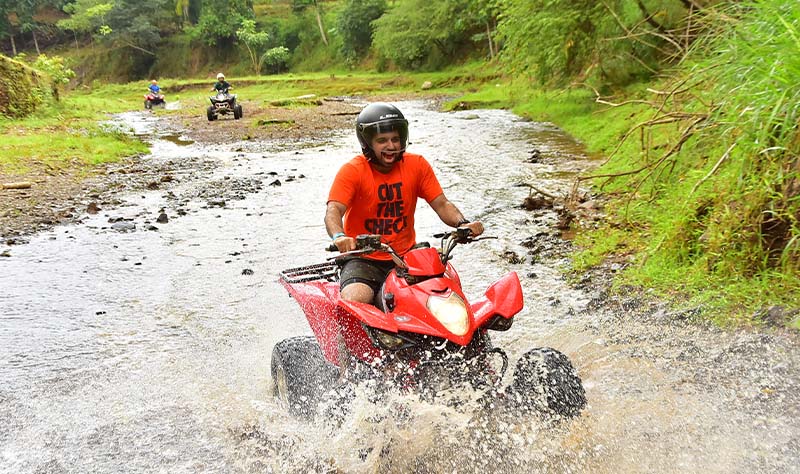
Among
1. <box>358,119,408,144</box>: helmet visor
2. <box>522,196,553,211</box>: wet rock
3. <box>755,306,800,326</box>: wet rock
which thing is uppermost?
<box>358,119,408,144</box>: helmet visor

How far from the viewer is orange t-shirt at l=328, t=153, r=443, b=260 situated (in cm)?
421

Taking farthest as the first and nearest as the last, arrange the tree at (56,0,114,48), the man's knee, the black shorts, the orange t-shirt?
the tree at (56,0,114,48), the orange t-shirt, the black shorts, the man's knee

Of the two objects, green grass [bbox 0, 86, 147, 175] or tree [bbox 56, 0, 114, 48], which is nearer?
green grass [bbox 0, 86, 147, 175]

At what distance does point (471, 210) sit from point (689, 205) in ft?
14.3

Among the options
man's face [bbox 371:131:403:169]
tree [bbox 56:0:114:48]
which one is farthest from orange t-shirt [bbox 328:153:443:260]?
tree [bbox 56:0:114:48]

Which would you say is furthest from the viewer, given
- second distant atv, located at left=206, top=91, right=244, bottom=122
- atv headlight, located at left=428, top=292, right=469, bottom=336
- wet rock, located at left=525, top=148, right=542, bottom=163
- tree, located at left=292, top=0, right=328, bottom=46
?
tree, located at left=292, top=0, right=328, bottom=46

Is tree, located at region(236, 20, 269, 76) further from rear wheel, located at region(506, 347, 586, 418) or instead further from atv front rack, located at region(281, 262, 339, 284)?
rear wheel, located at region(506, 347, 586, 418)

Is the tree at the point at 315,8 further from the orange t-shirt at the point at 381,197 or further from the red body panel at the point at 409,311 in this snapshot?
the red body panel at the point at 409,311

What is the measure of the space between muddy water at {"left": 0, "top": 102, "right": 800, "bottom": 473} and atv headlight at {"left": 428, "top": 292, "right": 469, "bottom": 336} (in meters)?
0.61

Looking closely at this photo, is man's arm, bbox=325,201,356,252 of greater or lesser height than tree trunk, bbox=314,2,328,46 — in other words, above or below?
below

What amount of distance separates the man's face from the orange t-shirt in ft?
0.50

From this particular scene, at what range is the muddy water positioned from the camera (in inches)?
141

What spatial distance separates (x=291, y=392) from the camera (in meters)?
4.09

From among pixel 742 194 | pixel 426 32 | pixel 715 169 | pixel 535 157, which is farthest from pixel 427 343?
pixel 426 32
